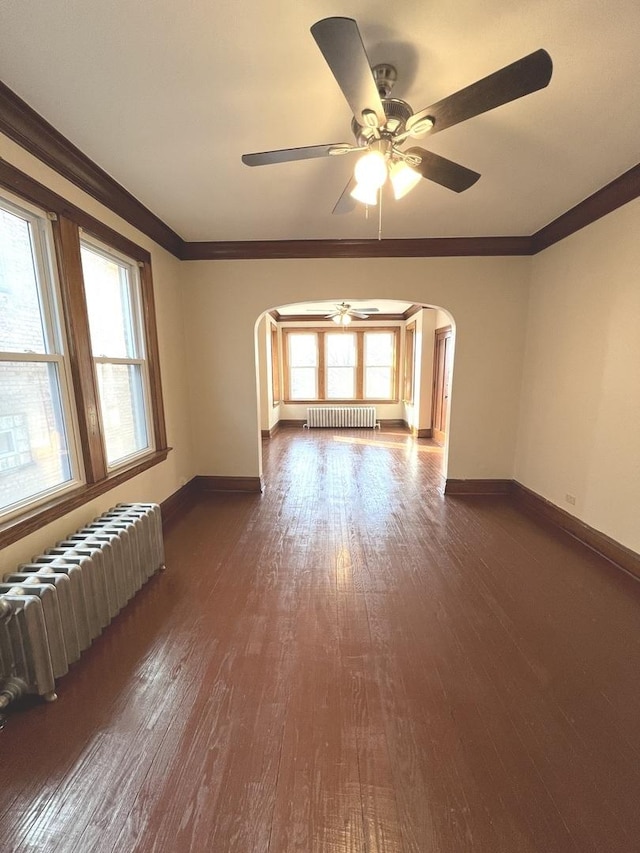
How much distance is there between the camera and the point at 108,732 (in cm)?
143

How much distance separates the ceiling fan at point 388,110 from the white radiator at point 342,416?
6.16 m

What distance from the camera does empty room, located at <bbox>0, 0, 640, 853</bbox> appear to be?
4.10 feet

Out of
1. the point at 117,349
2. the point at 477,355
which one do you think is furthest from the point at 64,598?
the point at 477,355

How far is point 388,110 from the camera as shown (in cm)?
158

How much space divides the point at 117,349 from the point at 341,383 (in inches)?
236

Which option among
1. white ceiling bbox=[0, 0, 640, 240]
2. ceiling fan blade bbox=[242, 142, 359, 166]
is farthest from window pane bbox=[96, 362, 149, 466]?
ceiling fan blade bbox=[242, 142, 359, 166]

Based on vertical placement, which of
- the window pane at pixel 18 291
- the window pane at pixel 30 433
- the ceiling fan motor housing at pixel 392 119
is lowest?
the window pane at pixel 30 433

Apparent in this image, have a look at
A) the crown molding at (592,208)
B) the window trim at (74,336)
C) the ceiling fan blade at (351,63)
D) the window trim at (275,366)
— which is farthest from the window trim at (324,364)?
the ceiling fan blade at (351,63)

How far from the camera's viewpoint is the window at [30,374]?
Answer: 1.83 m

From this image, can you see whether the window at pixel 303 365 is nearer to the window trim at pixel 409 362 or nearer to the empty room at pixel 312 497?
the window trim at pixel 409 362

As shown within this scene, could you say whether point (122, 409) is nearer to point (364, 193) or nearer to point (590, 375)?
point (364, 193)

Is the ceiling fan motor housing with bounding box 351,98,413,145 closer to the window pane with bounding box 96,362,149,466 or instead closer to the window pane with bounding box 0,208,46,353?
the window pane with bounding box 0,208,46,353

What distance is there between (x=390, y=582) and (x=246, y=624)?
39.4 inches

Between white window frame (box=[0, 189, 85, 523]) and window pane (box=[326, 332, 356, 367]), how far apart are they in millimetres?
6424
